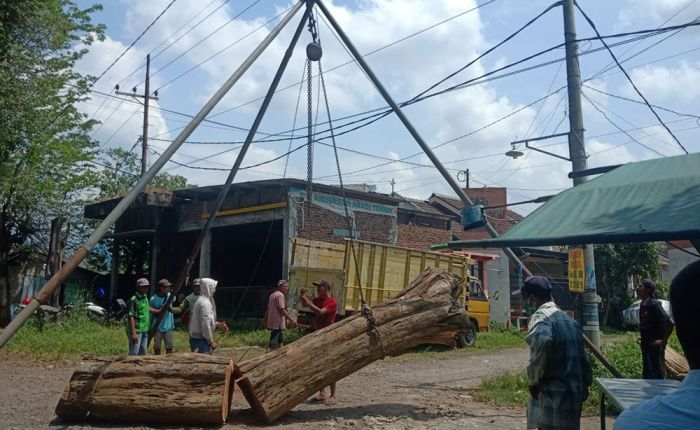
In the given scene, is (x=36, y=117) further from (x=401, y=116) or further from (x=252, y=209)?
(x=401, y=116)

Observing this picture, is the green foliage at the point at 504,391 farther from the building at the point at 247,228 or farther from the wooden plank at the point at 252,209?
the wooden plank at the point at 252,209

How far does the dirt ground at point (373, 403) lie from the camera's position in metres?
7.79

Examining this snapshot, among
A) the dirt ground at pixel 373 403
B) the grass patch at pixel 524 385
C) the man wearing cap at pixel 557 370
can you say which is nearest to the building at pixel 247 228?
the dirt ground at pixel 373 403

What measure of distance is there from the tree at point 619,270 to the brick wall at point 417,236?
898cm

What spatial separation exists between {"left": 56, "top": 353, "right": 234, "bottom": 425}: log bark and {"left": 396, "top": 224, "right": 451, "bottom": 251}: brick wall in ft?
53.2

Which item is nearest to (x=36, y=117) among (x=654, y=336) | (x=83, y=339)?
(x=83, y=339)

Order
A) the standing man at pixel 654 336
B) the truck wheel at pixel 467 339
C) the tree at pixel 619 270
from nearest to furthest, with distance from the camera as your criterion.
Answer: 1. the standing man at pixel 654 336
2. the truck wheel at pixel 467 339
3. the tree at pixel 619 270

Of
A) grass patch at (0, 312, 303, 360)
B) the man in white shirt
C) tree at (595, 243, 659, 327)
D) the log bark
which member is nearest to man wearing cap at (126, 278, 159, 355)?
the log bark

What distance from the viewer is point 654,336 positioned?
8391mm

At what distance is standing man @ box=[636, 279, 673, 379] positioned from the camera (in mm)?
8359

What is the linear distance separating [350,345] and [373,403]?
5.01 feet

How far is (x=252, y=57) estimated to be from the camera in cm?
834

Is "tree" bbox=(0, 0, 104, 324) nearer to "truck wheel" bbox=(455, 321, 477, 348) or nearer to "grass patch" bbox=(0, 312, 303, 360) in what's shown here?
"grass patch" bbox=(0, 312, 303, 360)

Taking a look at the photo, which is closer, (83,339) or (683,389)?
(683,389)
